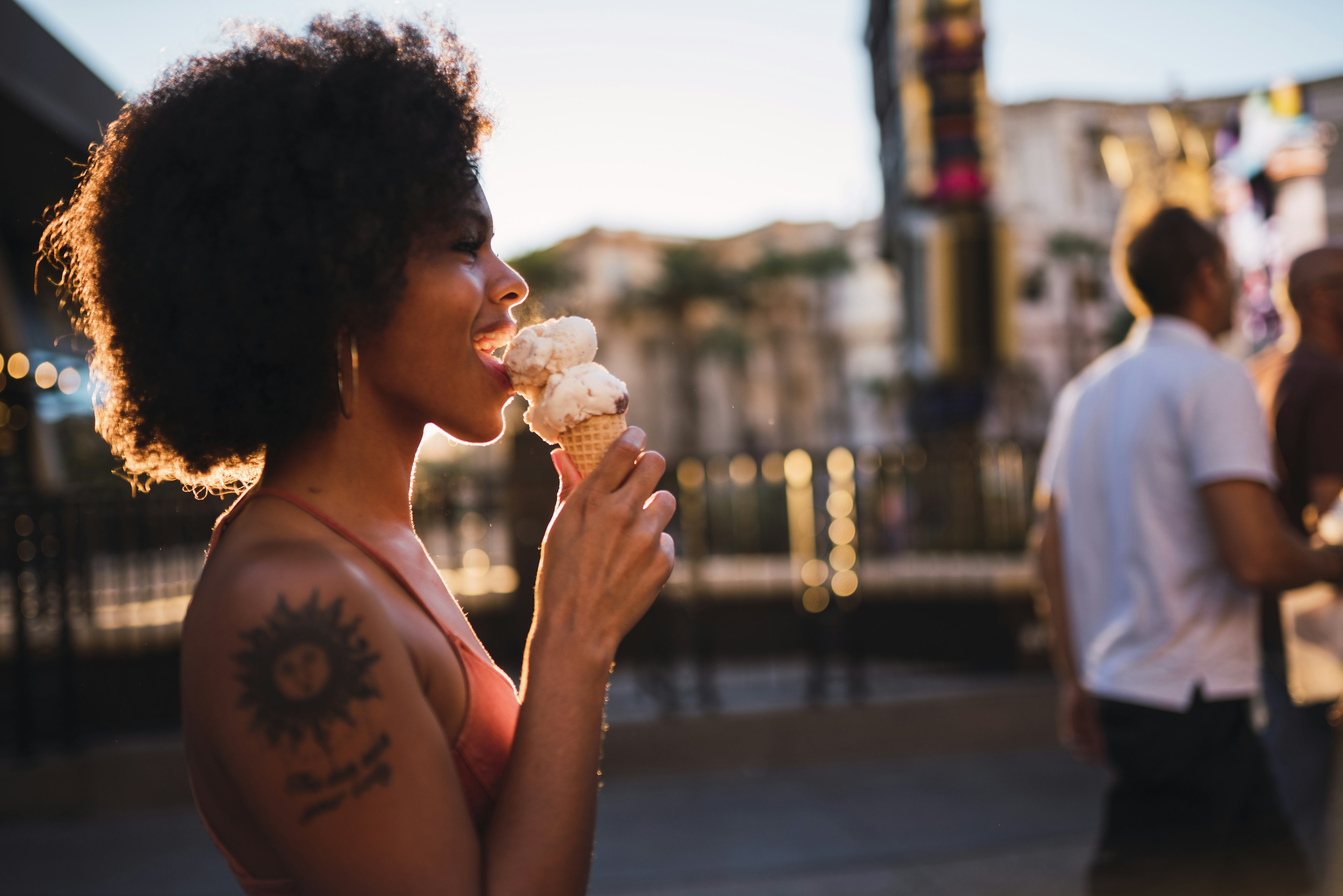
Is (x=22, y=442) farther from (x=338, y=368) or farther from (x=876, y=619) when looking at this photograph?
(x=338, y=368)

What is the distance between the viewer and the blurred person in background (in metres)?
2.67

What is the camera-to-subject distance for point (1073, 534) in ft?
9.22

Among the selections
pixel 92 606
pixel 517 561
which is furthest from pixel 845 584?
pixel 92 606

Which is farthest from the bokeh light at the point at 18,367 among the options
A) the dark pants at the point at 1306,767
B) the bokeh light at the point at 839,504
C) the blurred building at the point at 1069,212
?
the blurred building at the point at 1069,212

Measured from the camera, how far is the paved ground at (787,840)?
15.0 ft

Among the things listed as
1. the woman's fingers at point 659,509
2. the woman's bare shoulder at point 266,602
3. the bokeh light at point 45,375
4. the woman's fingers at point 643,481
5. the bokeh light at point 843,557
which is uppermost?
the bokeh light at point 45,375

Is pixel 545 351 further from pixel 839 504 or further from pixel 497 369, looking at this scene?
pixel 839 504

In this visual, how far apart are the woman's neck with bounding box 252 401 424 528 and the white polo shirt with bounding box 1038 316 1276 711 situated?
199 centimetres

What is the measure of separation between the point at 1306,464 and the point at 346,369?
2.66 metres

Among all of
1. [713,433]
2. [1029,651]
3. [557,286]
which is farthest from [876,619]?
[713,433]

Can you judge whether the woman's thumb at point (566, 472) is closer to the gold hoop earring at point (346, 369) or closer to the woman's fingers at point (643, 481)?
the woman's fingers at point (643, 481)

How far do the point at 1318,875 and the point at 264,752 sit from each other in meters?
2.71

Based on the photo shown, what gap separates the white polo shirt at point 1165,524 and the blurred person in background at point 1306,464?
0.74 feet

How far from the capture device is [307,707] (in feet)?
3.26
